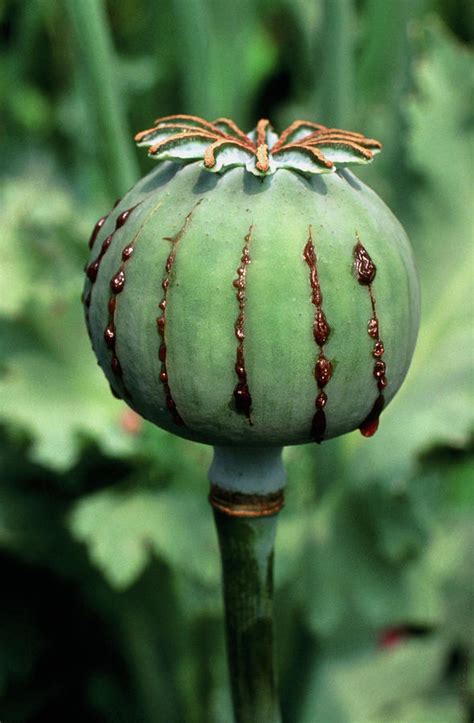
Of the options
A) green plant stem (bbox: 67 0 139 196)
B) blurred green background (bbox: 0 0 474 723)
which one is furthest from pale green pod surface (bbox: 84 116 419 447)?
green plant stem (bbox: 67 0 139 196)

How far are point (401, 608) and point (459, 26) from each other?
81.5 inches

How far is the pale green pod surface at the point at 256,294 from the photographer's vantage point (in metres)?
0.53

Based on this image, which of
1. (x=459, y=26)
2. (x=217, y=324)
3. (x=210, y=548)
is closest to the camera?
(x=217, y=324)

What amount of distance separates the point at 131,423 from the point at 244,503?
97cm

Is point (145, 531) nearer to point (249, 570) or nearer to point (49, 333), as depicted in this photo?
point (49, 333)

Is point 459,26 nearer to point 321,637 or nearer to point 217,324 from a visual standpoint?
point 321,637

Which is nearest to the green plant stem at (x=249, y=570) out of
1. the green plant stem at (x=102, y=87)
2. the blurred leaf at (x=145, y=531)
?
the blurred leaf at (x=145, y=531)

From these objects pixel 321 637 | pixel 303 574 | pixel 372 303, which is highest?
pixel 372 303

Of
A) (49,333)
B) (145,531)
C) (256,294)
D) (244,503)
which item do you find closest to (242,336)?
(256,294)

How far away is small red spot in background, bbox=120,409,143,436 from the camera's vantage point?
61.6 inches

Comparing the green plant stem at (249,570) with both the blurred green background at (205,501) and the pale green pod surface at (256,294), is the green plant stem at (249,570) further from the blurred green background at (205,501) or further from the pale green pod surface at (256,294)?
the blurred green background at (205,501)

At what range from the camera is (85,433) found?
1469 mm

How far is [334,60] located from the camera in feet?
4.90

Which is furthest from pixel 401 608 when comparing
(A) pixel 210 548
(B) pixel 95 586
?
(B) pixel 95 586
